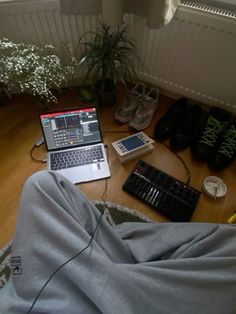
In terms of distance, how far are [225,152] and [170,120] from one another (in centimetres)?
35

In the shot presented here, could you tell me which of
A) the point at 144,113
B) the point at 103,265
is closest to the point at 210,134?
the point at 144,113

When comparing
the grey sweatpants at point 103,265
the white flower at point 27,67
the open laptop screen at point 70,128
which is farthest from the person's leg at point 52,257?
the white flower at point 27,67

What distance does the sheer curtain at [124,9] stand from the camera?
1.04 meters

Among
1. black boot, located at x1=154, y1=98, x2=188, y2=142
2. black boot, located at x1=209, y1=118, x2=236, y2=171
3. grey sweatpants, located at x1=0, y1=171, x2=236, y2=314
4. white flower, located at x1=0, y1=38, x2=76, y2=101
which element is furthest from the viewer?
black boot, located at x1=154, y1=98, x2=188, y2=142

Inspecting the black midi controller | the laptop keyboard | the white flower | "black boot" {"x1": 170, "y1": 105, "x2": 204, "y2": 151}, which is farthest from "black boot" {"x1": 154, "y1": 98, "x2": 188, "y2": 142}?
the white flower

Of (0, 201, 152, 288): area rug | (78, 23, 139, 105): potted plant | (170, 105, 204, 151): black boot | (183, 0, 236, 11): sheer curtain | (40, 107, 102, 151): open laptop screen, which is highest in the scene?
(183, 0, 236, 11): sheer curtain

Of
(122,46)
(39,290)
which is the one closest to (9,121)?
(122,46)

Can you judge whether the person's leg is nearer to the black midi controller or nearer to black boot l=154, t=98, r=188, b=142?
the black midi controller

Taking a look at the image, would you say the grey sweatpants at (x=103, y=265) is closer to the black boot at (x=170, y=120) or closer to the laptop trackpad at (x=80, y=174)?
the laptop trackpad at (x=80, y=174)

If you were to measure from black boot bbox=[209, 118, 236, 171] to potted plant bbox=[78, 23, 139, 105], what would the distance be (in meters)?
0.66

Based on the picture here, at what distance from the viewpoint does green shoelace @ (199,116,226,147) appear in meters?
1.30

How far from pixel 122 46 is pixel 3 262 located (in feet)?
3.90

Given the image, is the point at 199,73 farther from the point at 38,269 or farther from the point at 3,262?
the point at 3,262

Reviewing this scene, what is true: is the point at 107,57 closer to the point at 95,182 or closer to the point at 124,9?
the point at 124,9
